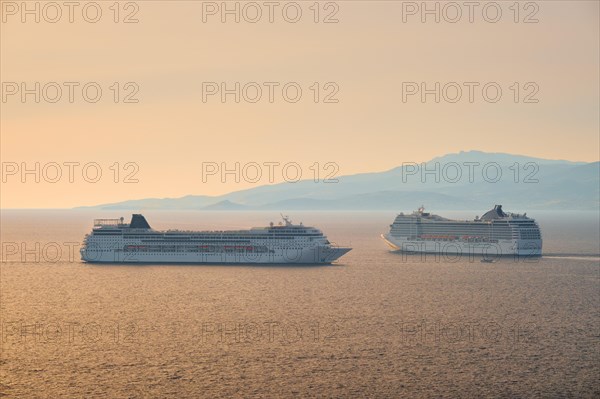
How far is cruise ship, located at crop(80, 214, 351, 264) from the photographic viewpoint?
126875mm

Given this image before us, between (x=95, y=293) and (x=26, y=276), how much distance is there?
26.3 m

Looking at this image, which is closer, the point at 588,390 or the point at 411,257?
the point at 588,390

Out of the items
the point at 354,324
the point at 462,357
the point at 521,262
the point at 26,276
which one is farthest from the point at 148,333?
the point at 521,262

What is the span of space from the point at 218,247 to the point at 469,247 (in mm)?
49134

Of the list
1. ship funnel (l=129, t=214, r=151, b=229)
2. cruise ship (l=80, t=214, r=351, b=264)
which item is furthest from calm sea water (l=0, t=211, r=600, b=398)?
ship funnel (l=129, t=214, r=151, b=229)

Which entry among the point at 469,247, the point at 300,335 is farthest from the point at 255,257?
the point at 300,335

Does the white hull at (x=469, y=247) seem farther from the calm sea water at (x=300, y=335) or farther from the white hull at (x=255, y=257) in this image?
the calm sea water at (x=300, y=335)

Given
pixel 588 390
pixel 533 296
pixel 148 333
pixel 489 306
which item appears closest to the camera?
pixel 588 390

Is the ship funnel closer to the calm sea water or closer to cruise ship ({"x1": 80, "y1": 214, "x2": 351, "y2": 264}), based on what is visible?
cruise ship ({"x1": 80, "y1": 214, "x2": 351, "y2": 264})

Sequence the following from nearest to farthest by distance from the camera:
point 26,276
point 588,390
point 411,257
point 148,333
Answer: point 588,390
point 148,333
point 26,276
point 411,257

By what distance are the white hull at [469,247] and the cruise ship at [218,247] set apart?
29349 millimetres

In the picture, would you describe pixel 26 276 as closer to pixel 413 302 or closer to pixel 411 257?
pixel 413 302

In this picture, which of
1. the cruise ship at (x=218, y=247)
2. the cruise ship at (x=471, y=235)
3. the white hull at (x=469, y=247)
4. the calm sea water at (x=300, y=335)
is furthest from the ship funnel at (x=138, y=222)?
the white hull at (x=469, y=247)

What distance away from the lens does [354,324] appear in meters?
68.0
